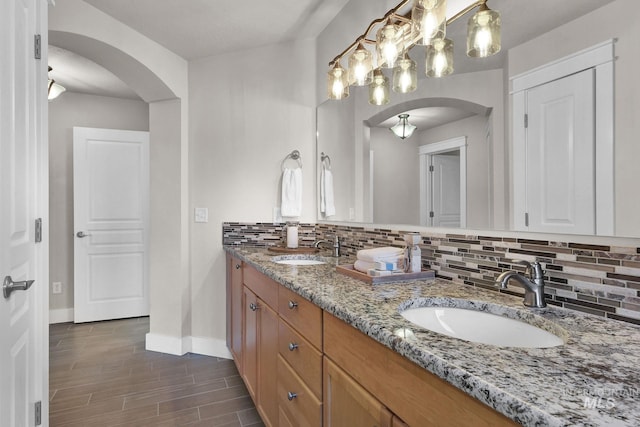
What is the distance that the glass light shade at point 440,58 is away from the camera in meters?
1.51

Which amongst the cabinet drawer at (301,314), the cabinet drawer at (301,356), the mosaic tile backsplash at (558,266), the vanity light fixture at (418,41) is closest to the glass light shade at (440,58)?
the vanity light fixture at (418,41)

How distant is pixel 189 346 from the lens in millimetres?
2959

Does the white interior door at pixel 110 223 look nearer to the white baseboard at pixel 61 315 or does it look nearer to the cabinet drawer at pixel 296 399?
the white baseboard at pixel 61 315

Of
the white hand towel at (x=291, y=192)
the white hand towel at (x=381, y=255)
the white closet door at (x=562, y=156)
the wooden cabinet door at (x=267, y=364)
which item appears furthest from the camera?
the white hand towel at (x=291, y=192)

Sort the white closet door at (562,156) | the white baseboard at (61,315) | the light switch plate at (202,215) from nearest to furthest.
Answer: the white closet door at (562,156)
the light switch plate at (202,215)
the white baseboard at (61,315)

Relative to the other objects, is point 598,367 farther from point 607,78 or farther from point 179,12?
point 179,12

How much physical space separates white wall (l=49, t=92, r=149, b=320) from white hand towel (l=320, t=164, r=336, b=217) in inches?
110

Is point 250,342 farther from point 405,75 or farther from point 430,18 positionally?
point 430,18

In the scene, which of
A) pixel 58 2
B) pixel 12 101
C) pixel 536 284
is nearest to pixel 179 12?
pixel 58 2

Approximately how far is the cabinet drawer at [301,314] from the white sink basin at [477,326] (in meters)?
0.29

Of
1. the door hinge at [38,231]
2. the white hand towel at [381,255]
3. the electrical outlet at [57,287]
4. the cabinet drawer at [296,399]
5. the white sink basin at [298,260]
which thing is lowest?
the electrical outlet at [57,287]

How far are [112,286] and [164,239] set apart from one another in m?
1.40

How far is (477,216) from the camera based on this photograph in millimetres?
1389

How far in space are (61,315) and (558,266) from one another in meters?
4.40
